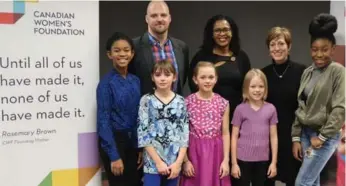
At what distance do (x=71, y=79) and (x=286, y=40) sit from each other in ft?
4.50

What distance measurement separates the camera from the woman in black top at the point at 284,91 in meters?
2.57

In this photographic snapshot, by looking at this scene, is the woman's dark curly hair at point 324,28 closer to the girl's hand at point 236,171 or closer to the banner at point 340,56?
the banner at point 340,56

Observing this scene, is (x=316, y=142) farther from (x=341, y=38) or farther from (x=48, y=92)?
(x=48, y=92)

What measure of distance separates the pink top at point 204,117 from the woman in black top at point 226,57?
199 mm

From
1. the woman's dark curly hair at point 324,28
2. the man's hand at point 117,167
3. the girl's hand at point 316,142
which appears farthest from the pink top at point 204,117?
the woman's dark curly hair at point 324,28

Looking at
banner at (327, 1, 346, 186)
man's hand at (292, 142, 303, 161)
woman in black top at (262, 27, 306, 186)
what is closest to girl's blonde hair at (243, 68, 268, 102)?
woman in black top at (262, 27, 306, 186)

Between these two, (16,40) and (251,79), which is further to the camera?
(251,79)

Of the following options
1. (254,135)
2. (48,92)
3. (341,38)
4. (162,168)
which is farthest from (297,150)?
(48,92)

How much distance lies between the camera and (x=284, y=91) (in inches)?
101

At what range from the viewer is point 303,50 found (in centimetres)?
560

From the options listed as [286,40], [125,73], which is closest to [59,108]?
[125,73]

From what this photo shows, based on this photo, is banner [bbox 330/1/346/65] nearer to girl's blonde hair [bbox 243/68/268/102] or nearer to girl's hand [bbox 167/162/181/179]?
girl's blonde hair [bbox 243/68/268/102]

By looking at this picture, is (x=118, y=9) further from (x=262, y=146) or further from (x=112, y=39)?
(x=262, y=146)

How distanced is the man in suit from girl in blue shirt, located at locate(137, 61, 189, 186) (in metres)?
0.15
